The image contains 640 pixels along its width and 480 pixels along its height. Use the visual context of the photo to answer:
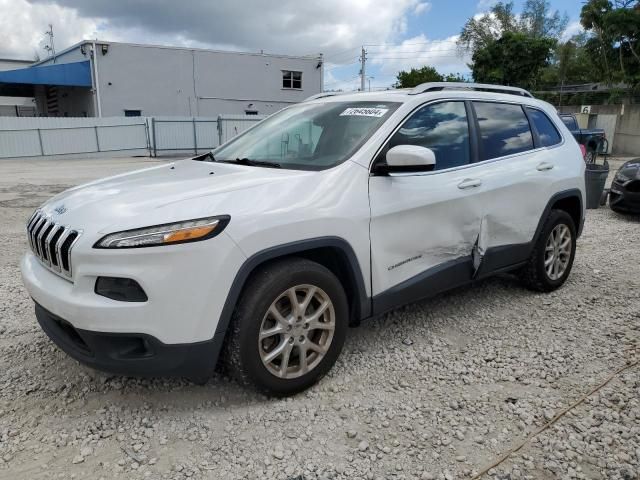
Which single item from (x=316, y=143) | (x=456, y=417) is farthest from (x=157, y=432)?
(x=316, y=143)

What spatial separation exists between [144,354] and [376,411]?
1.29 metres

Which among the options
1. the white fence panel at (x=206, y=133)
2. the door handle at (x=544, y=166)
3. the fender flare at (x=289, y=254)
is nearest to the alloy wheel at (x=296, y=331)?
the fender flare at (x=289, y=254)

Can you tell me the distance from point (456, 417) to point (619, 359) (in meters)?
1.44

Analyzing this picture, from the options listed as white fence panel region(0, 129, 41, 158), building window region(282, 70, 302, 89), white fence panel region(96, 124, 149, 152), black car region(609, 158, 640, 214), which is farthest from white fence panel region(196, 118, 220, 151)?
black car region(609, 158, 640, 214)

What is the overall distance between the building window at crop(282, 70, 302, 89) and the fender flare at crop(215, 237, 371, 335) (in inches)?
1329

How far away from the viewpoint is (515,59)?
105ft

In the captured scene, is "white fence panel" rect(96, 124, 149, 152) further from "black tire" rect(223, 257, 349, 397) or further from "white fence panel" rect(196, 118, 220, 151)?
"black tire" rect(223, 257, 349, 397)

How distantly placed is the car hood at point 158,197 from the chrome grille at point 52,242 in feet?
0.16

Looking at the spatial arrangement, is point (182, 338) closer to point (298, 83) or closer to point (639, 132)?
point (639, 132)

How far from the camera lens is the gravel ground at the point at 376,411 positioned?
97.1 inches

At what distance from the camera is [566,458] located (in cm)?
251

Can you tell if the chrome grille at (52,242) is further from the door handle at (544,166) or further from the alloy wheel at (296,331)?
the door handle at (544,166)

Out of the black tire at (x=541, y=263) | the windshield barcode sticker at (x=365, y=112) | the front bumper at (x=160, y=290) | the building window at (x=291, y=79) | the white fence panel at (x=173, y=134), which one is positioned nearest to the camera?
the front bumper at (x=160, y=290)

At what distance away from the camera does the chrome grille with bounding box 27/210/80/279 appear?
2.59m
